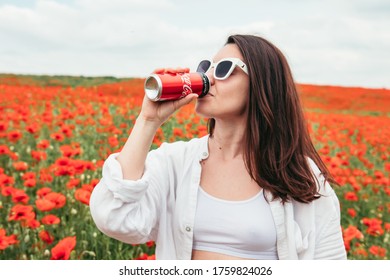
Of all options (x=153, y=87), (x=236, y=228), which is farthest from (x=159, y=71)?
(x=236, y=228)

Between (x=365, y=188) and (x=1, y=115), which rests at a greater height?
(x=1, y=115)

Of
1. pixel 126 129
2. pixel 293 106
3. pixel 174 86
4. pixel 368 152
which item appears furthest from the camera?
pixel 368 152

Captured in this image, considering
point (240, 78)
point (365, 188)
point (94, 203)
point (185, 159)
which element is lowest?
point (365, 188)

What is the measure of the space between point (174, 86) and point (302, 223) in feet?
1.99

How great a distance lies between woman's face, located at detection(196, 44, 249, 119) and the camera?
5.08ft

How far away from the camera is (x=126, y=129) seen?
15.1 ft

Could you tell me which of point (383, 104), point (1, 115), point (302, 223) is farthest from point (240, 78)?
point (383, 104)

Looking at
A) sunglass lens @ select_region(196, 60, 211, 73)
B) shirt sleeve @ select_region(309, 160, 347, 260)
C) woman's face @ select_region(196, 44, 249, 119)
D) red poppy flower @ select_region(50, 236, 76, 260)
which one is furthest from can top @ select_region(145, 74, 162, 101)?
red poppy flower @ select_region(50, 236, 76, 260)

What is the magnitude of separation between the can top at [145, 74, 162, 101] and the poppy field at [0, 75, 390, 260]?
0.66m

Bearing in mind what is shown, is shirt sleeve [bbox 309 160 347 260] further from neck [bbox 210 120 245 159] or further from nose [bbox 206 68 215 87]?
nose [bbox 206 68 215 87]

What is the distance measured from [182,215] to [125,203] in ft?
0.71

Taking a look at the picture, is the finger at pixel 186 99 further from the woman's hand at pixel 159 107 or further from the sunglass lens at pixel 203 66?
the sunglass lens at pixel 203 66
